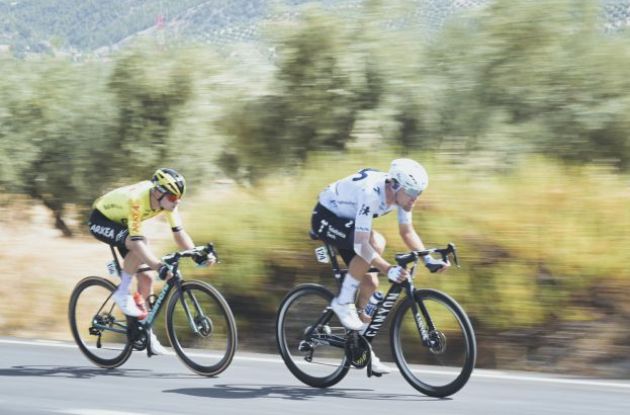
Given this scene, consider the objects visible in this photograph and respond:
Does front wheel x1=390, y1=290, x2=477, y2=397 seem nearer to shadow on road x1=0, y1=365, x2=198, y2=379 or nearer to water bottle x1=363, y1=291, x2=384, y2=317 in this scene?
water bottle x1=363, y1=291, x2=384, y2=317

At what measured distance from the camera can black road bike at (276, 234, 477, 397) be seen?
629cm

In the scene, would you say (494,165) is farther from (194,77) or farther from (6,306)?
(194,77)

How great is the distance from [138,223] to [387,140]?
32.2 feet

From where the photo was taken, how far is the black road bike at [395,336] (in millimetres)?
6289

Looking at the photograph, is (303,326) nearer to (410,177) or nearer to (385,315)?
(385,315)

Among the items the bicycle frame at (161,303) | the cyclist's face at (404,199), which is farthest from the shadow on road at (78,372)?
the cyclist's face at (404,199)

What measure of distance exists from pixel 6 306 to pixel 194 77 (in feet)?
54.7

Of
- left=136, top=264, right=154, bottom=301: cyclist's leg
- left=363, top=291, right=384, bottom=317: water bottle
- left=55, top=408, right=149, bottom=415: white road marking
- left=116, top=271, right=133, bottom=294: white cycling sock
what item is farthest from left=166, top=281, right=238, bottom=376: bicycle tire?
left=55, top=408, right=149, bottom=415: white road marking

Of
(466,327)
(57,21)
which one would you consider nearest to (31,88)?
(466,327)

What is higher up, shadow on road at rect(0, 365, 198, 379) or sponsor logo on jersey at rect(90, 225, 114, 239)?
sponsor logo on jersey at rect(90, 225, 114, 239)

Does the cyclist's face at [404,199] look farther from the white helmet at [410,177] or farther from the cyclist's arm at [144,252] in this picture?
the cyclist's arm at [144,252]

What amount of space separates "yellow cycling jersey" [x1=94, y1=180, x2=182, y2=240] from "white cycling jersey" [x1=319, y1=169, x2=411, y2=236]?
4.46ft

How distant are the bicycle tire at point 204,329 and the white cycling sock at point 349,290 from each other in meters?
0.88

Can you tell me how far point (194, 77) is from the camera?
26.6 meters
